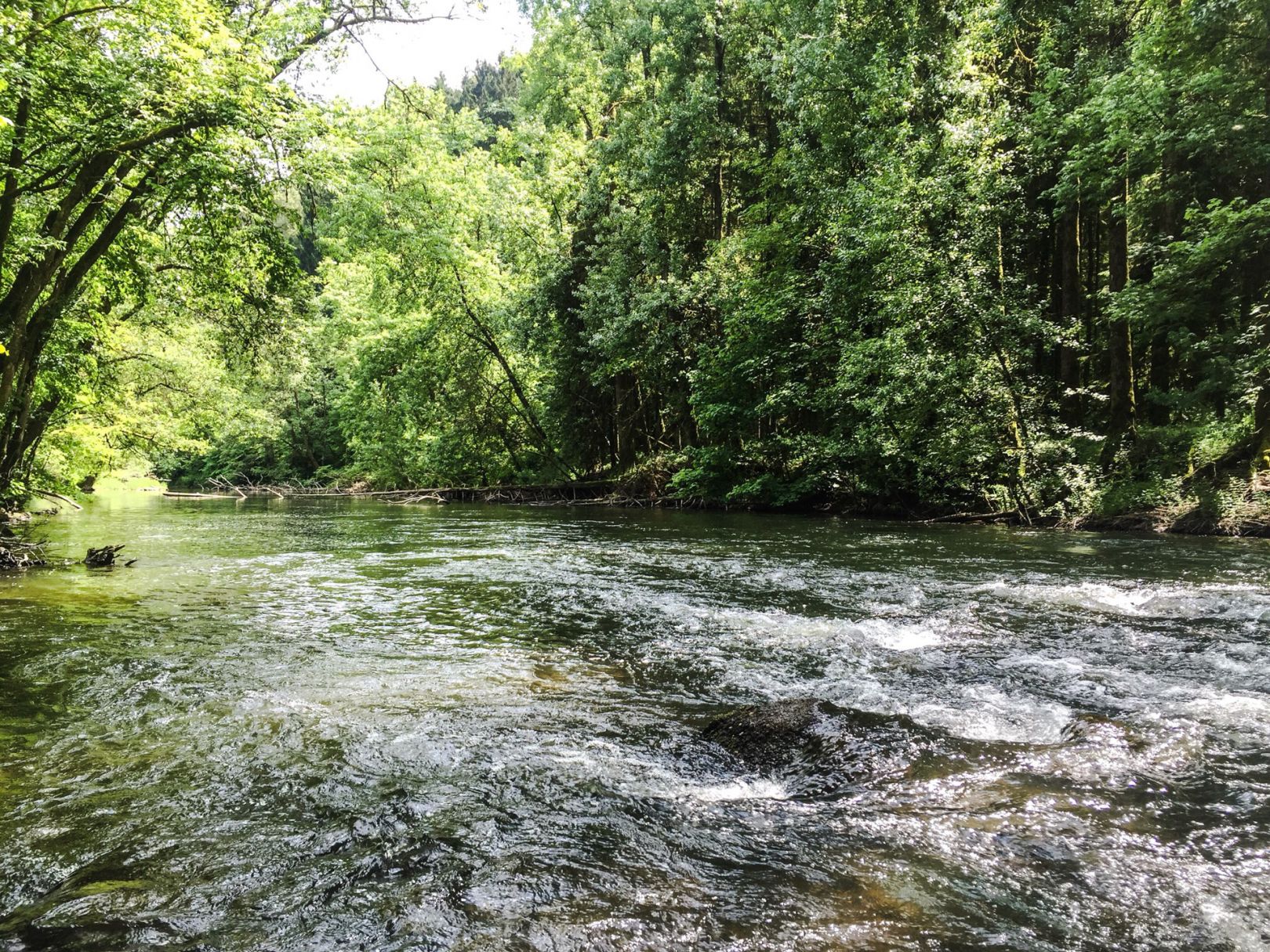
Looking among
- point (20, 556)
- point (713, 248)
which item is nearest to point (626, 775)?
point (20, 556)

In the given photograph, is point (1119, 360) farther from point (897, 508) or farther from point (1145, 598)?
point (1145, 598)

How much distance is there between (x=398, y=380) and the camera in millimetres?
34031

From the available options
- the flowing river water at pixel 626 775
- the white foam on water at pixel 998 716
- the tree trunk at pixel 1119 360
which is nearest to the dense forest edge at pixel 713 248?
the tree trunk at pixel 1119 360

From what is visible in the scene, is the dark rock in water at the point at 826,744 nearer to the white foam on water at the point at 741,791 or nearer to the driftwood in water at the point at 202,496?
the white foam on water at the point at 741,791

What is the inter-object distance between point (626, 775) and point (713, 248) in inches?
950

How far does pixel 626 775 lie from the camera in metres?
4.17

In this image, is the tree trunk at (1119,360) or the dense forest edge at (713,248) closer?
the dense forest edge at (713,248)

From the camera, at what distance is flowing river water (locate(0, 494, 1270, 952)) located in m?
2.81

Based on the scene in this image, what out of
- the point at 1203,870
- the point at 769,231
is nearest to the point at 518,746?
the point at 1203,870

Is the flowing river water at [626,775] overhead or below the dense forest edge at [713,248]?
below

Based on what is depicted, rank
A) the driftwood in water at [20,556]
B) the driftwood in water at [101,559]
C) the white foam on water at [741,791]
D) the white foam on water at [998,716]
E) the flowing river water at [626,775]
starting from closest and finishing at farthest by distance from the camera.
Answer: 1. the flowing river water at [626,775]
2. the white foam on water at [741,791]
3. the white foam on water at [998,716]
4. the driftwood in water at [20,556]
5. the driftwood in water at [101,559]

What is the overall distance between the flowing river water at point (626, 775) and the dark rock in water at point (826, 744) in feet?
0.27

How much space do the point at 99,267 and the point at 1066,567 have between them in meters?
16.0

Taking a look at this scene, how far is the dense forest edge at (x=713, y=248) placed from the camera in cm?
980
